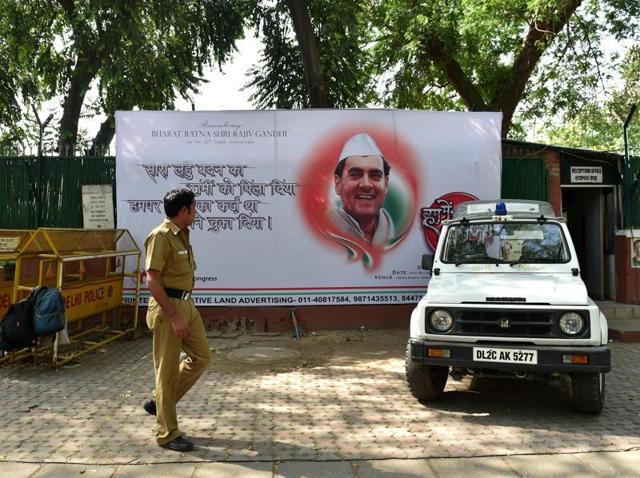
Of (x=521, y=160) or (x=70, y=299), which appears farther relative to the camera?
(x=521, y=160)

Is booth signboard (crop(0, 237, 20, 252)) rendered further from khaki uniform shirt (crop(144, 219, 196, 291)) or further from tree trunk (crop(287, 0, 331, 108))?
tree trunk (crop(287, 0, 331, 108))

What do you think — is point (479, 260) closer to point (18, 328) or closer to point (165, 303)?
point (165, 303)

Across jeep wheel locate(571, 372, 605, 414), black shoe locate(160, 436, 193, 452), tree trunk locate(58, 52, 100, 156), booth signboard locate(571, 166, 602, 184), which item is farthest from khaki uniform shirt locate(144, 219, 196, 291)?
tree trunk locate(58, 52, 100, 156)

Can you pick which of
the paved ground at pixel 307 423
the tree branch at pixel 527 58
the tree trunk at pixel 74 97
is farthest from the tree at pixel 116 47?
the tree branch at pixel 527 58

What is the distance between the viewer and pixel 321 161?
27.3 feet

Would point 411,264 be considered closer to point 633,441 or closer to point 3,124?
point 633,441

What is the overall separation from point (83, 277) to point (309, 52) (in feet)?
20.4

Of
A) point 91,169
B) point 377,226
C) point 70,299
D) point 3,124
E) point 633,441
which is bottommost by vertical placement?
point 633,441

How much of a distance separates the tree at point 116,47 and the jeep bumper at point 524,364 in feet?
22.6

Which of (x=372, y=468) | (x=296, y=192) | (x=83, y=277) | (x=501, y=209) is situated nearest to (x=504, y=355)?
(x=372, y=468)

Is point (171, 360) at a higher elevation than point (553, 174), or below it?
below

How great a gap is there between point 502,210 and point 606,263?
5.37 metres

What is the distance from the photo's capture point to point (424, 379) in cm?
488

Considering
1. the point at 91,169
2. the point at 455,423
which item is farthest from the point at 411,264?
the point at 91,169
